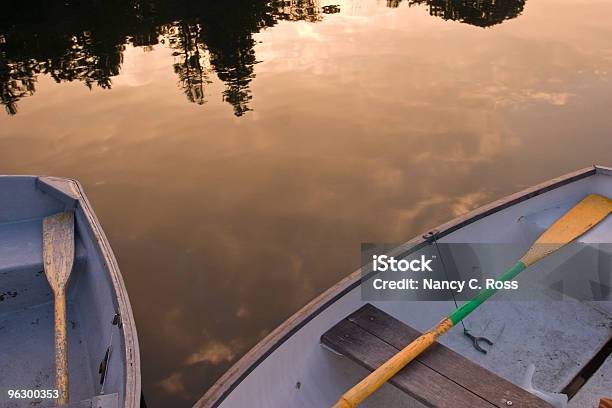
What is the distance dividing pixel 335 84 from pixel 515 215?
7335mm

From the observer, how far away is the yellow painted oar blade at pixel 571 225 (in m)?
5.20

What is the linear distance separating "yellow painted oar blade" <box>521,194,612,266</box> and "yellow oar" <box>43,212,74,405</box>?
13.8ft

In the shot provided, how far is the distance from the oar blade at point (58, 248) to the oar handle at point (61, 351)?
23 centimetres

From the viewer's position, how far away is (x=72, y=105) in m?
11.8

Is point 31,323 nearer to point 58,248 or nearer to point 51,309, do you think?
point 51,309

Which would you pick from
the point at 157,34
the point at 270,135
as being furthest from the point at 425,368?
the point at 157,34

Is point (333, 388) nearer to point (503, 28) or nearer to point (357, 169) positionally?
point (357, 169)

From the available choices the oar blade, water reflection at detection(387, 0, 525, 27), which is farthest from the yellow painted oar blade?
water reflection at detection(387, 0, 525, 27)

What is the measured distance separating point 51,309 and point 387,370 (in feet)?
12.6

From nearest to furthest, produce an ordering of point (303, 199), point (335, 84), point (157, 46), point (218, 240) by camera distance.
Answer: point (218, 240) < point (303, 199) < point (335, 84) < point (157, 46)

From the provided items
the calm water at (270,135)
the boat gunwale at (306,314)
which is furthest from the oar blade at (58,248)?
the boat gunwale at (306,314)

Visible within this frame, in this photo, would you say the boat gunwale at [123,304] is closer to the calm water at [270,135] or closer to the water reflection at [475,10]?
the calm water at [270,135]

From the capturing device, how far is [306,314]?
3990 mm

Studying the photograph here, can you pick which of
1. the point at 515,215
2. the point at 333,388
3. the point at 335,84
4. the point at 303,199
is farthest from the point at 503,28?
the point at 333,388
